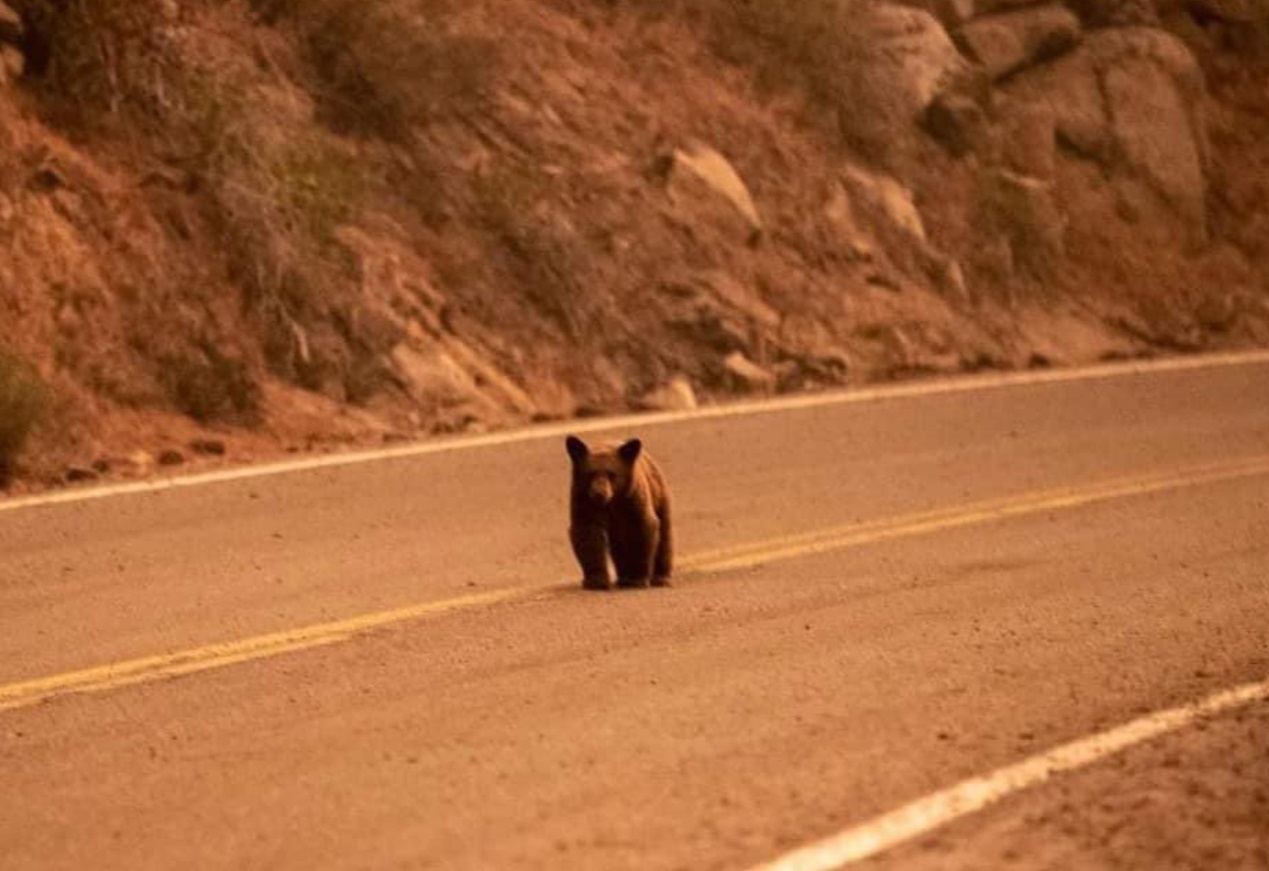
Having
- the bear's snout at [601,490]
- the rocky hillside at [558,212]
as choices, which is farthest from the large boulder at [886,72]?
the bear's snout at [601,490]

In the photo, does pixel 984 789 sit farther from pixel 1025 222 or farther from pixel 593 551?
pixel 1025 222

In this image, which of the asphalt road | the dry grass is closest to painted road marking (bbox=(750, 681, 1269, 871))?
the asphalt road

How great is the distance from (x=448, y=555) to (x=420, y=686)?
3935 millimetres

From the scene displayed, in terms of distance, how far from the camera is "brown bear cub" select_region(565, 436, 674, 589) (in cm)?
1194

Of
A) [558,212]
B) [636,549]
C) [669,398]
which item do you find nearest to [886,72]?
[558,212]

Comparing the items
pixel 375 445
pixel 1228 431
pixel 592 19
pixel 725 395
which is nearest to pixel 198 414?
pixel 375 445

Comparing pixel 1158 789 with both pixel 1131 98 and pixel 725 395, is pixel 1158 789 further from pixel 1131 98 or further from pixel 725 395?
pixel 1131 98

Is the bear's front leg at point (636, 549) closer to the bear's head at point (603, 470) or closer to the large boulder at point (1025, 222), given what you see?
the bear's head at point (603, 470)

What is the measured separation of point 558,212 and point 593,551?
35.4 feet

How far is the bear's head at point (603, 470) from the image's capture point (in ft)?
39.0

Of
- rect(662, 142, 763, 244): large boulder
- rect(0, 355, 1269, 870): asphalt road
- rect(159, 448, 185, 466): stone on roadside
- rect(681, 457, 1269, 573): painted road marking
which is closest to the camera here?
rect(0, 355, 1269, 870): asphalt road

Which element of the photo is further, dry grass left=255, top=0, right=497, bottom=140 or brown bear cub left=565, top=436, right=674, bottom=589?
dry grass left=255, top=0, right=497, bottom=140

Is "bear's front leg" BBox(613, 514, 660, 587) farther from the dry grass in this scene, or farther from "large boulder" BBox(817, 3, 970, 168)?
"large boulder" BBox(817, 3, 970, 168)

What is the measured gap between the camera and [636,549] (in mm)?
12289
